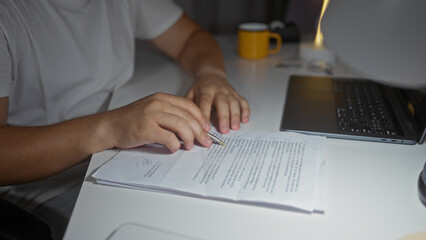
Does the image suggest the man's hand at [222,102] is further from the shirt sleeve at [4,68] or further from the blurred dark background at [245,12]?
the blurred dark background at [245,12]

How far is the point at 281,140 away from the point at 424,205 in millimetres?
237

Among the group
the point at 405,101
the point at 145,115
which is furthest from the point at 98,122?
the point at 405,101

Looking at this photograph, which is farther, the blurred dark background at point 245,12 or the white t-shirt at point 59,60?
the blurred dark background at point 245,12

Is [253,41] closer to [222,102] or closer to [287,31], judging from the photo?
[287,31]

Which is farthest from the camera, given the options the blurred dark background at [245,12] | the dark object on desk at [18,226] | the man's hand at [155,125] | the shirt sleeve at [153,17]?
the blurred dark background at [245,12]

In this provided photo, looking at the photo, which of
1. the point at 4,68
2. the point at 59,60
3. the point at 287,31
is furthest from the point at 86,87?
the point at 287,31

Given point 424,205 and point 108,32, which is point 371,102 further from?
point 108,32

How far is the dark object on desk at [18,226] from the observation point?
42 centimetres

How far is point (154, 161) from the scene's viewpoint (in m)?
0.57

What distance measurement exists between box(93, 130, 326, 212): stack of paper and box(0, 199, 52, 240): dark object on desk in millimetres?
103

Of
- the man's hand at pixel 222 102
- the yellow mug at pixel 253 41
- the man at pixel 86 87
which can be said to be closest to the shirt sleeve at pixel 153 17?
the man at pixel 86 87

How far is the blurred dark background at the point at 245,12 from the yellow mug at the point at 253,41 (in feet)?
2.32

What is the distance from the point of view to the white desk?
1.41 ft

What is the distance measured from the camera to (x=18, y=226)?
43 cm
